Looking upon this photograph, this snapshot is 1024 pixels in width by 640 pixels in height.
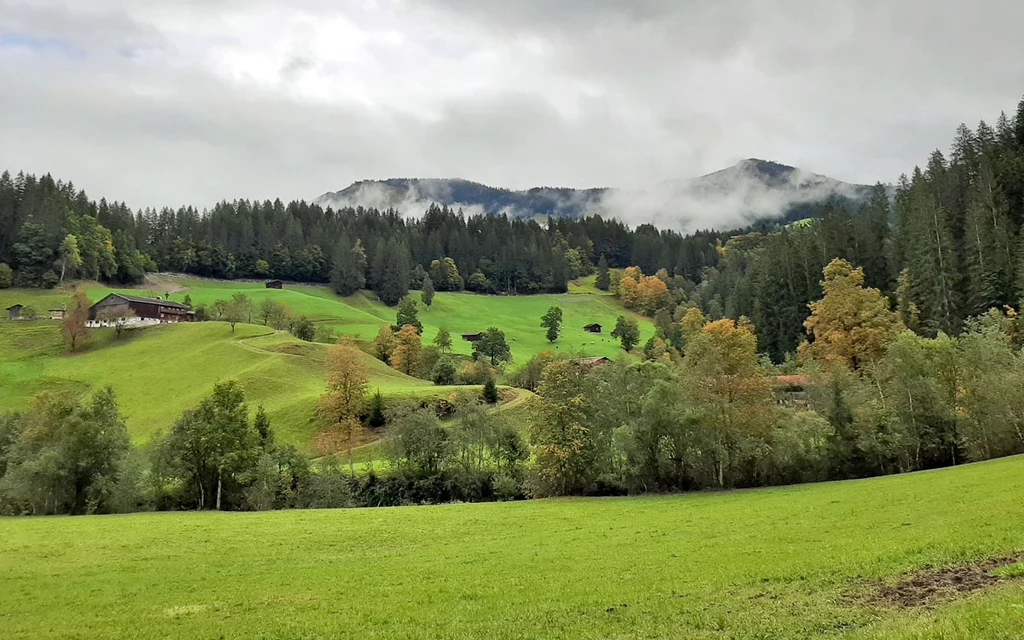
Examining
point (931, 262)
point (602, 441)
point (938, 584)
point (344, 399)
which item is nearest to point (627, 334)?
point (931, 262)

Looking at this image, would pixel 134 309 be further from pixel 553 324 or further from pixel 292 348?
pixel 553 324

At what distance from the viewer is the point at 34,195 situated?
17150 cm

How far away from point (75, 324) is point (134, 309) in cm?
1494

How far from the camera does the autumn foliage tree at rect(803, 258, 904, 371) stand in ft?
268

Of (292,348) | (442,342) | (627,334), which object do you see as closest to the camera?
(292,348)

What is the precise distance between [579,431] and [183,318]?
115456 millimetres

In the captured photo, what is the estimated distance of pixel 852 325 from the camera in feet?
281

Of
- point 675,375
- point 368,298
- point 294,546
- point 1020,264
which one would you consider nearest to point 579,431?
point 675,375

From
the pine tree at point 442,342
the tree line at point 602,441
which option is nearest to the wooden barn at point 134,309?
the pine tree at point 442,342

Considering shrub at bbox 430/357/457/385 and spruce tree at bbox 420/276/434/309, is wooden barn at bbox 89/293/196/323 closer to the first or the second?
shrub at bbox 430/357/457/385

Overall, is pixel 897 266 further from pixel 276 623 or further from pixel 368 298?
pixel 368 298

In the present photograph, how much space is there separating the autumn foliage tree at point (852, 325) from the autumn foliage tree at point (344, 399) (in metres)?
63.2

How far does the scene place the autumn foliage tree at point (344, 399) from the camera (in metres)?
82.3

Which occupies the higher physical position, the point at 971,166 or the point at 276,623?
the point at 971,166
